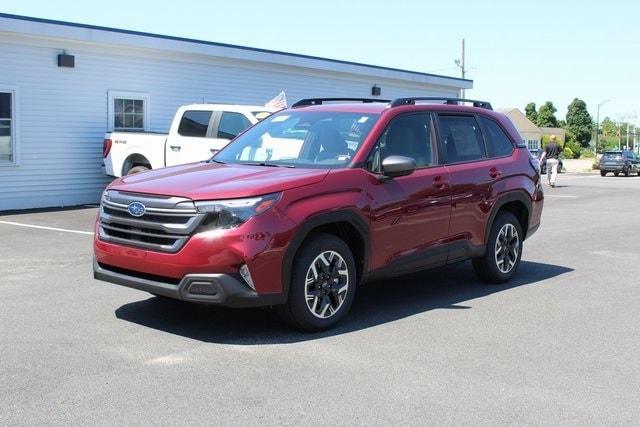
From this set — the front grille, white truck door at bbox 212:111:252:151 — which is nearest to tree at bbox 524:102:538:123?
white truck door at bbox 212:111:252:151

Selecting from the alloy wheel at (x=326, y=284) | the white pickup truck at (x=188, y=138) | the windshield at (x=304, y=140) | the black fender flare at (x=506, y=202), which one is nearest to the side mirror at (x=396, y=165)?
the windshield at (x=304, y=140)

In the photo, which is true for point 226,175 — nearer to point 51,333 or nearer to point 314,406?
point 51,333

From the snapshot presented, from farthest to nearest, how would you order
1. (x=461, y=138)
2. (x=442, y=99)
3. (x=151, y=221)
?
(x=442, y=99) < (x=461, y=138) < (x=151, y=221)

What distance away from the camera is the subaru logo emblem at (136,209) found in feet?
18.7

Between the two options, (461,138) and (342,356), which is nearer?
(342,356)

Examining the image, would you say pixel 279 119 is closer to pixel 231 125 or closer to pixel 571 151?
pixel 231 125

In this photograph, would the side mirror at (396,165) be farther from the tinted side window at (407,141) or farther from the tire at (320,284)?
the tire at (320,284)

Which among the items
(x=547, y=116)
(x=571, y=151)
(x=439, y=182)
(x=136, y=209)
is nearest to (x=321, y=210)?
(x=136, y=209)

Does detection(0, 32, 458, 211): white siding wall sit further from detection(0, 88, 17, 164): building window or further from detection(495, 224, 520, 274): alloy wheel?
detection(495, 224, 520, 274): alloy wheel

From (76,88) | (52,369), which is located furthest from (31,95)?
(52,369)

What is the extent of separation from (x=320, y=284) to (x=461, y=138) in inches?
98.7

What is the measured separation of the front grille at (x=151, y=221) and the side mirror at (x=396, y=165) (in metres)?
1.67

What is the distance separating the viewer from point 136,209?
5.75m

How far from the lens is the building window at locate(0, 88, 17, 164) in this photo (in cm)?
1548
